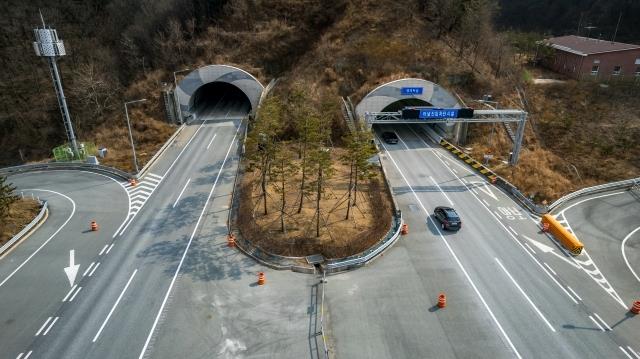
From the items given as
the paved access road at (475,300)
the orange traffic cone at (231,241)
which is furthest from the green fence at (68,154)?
the paved access road at (475,300)

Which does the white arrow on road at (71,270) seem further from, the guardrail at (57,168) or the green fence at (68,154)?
the green fence at (68,154)

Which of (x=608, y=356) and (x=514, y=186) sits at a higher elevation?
(x=514, y=186)

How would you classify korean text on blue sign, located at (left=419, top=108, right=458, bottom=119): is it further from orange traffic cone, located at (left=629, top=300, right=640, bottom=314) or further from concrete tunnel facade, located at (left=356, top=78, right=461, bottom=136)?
orange traffic cone, located at (left=629, top=300, right=640, bottom=314)

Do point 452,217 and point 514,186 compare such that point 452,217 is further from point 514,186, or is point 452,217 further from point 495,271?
point 514,186

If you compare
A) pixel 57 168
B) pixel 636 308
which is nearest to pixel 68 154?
pixel 57 168

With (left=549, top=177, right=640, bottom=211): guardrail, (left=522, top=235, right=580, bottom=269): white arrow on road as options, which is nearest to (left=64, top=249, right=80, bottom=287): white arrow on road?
(left=522, top=235, right=580, bottom=269): white arrow on road

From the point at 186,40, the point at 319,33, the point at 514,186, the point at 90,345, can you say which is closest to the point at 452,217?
the point at 514,186

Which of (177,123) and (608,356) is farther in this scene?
(177,123)
